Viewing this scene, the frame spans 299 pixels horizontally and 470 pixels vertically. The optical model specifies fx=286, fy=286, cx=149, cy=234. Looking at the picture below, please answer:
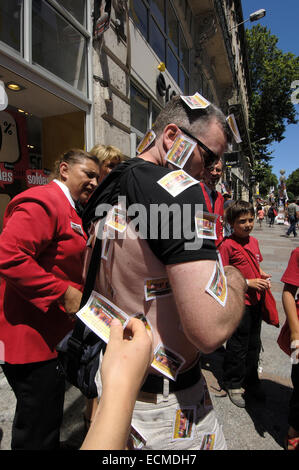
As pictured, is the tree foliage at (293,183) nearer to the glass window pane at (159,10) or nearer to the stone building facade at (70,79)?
the glass window pane at (159,10)

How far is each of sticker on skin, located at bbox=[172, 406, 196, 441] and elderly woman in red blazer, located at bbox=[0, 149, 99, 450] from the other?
0.78m

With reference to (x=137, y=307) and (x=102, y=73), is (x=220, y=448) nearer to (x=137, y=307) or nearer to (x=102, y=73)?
(x=137, y=307)

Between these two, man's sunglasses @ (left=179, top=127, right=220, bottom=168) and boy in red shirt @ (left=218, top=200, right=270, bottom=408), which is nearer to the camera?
man's sunglasses @ (left=179, top=127, right=220, bottom=168)

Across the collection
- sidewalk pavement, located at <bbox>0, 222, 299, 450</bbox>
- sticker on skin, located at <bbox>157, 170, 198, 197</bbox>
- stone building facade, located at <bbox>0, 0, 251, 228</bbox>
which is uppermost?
stone building facade, located at <bbox>0, 0, 251, 228</bbox>

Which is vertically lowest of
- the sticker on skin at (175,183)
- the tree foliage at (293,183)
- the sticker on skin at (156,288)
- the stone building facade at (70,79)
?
the sticker on skin at (156,288)

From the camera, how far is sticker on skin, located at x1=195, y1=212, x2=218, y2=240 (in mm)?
907

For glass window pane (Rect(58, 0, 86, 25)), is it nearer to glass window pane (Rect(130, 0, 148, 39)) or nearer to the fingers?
glass window pane (Rect(130, 0, 148, 39))

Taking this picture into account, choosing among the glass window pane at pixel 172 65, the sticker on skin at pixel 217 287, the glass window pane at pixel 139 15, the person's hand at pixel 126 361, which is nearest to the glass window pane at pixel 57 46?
the glass window pane at pixel 139 15

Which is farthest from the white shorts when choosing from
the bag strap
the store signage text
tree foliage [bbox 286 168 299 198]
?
tree foliage [bbox 286 168 299 198]

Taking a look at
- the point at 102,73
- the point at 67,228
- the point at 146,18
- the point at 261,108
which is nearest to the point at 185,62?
the point at 146,18

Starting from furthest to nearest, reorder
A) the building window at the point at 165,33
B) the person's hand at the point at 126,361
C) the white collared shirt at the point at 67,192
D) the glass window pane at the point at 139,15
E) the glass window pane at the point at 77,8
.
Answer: the building window at the point at 165,33 < the glass window pane at the point at 139,15 < the glass window pane at the point at 77,8 < the white collared shirt at the point at 67,192 < the person's hand at the point at 126,361

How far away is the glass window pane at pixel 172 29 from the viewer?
8.70 metres

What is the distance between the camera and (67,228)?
1.70m

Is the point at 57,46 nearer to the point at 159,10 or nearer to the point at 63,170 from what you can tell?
the point at 63,170
